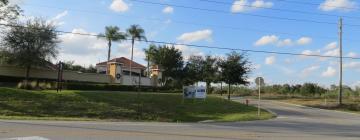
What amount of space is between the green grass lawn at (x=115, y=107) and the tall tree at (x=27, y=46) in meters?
17.4

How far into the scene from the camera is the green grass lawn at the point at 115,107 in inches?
1371

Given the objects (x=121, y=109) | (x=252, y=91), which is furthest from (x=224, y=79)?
(x=252, y=91)

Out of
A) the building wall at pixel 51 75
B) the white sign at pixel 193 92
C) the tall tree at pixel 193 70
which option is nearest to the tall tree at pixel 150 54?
the tall tree at pixel 193 70

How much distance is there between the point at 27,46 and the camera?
193ft

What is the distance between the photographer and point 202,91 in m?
45.8

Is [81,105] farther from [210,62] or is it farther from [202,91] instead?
[210,62]

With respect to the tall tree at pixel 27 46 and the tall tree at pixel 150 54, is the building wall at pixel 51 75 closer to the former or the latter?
the tall tree at pixel 27 46

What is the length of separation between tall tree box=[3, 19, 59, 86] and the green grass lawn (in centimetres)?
1741

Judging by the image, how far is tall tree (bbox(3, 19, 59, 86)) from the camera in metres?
57.9

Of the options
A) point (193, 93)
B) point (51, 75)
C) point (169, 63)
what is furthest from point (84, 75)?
point (169, 63)

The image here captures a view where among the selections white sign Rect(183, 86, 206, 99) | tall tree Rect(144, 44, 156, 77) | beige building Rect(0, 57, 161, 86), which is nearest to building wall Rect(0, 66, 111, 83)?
beige building Rect(0, 57, 161, 86)

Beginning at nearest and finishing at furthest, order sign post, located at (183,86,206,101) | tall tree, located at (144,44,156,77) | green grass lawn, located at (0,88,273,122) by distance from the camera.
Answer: green grass lawn, located at (0,88,273,122), sign post, located at (183,86,206,101), tall tree, located at (144,44,156,77)

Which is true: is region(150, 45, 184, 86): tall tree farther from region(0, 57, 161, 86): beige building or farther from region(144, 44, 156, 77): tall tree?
region(0, 57, 161, 86): beige building

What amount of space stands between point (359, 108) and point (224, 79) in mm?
14501
